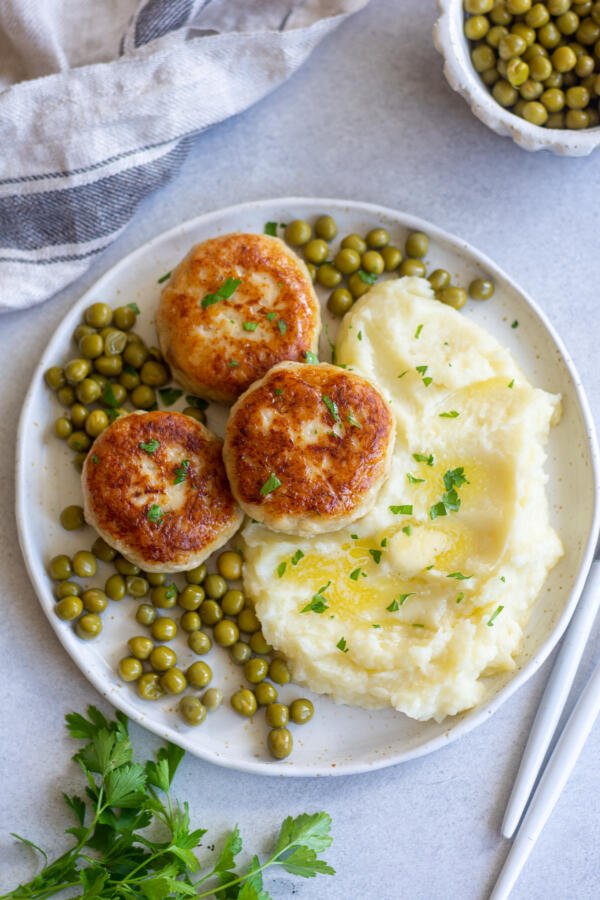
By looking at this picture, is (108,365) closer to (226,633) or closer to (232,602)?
(232,602)

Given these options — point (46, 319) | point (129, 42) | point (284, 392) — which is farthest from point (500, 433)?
point (129, 42)

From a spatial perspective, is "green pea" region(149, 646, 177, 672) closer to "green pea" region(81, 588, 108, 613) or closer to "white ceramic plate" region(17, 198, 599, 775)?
"white ceramic plate" region(17, 198, 599, 775)

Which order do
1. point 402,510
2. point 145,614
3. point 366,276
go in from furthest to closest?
point 366,276
point 145,614
point 402,510

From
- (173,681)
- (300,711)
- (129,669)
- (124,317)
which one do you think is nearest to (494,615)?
(300,711)

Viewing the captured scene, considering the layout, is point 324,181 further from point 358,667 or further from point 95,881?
point 95,881

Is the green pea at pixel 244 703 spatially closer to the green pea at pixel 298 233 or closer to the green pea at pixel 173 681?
the green pea at pixel 173 681
